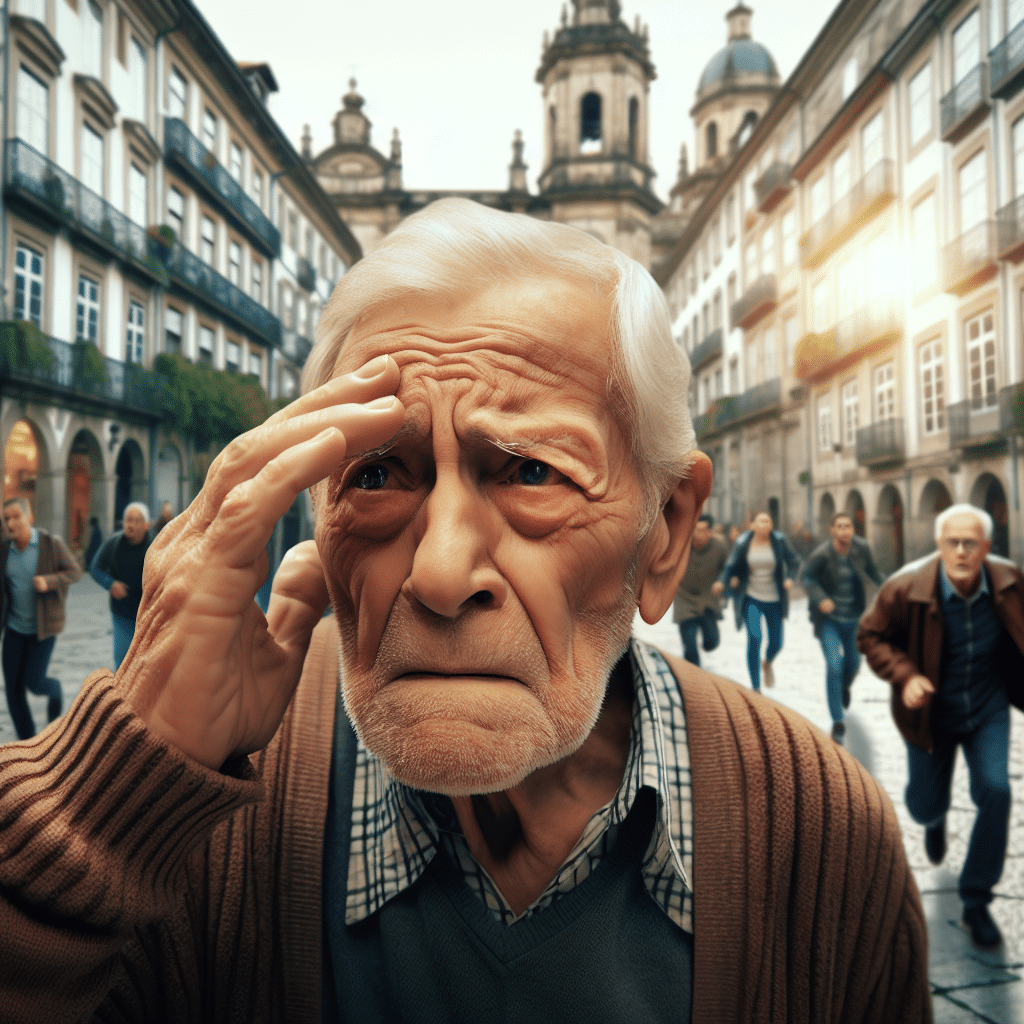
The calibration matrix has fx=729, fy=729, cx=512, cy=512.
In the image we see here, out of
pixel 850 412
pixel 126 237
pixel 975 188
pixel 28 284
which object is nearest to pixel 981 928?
pixel 850 412

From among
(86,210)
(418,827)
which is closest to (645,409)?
(418,827)

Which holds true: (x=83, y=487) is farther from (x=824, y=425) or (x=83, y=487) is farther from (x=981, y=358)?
(x=981, y=358)

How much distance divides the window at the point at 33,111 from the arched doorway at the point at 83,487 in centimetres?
146

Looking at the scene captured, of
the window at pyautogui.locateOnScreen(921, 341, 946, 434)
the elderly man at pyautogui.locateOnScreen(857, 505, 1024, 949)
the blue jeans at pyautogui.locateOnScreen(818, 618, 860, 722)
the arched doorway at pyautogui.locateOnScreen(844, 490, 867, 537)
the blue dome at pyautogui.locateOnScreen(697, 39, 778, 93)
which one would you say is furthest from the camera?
the arched doorway at pyautogui.locateOnScreen(844, 490, 867, 537)

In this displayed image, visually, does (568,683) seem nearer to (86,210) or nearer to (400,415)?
(400,415)

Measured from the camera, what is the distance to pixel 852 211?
5027 mm

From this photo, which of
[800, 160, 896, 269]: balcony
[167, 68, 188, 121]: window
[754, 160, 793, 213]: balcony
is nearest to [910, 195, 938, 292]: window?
[800, 160, 896, 269]: balcony

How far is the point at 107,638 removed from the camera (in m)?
3.35

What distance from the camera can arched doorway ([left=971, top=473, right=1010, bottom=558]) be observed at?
4117 mm

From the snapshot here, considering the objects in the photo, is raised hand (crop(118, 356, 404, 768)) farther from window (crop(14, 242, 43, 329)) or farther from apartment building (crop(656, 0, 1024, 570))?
apartment building (crop(656, 0, 1024, 570))

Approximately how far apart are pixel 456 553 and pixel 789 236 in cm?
586

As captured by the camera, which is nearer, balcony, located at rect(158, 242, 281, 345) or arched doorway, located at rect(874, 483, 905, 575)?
balcony, located at rect(158, 242, 281, 345)

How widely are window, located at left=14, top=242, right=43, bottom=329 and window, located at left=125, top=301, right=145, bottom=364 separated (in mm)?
424

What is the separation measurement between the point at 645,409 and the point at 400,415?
0.33 metres
